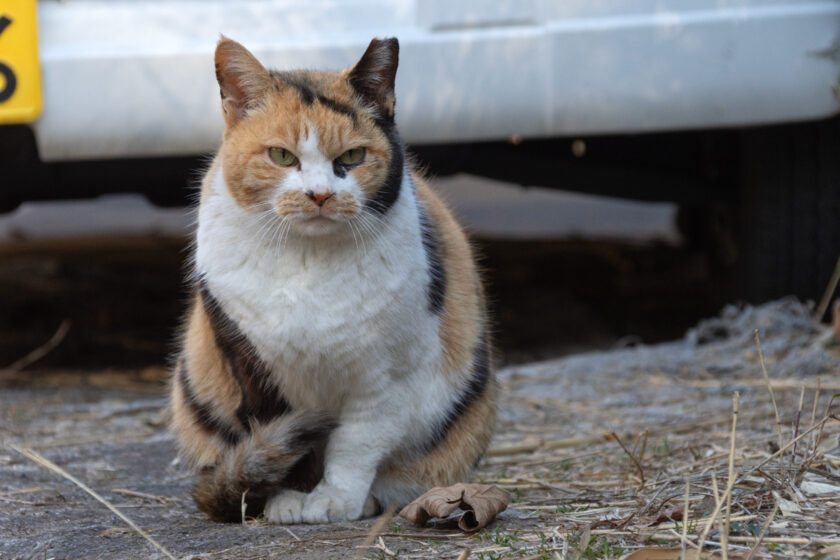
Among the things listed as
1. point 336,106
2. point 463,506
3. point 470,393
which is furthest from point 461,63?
point 463,506

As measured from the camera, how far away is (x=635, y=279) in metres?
5.30

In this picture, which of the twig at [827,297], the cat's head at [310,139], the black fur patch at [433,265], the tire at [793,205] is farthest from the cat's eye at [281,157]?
the tire at [793,205]

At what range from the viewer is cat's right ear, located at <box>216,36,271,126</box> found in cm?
191

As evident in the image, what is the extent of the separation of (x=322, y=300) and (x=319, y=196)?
20cm

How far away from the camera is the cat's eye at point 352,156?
1901 mm

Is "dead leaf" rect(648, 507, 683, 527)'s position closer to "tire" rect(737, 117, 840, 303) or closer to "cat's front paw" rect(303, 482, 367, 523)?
"cat's front paw" rect(303, 482, 367, 523)

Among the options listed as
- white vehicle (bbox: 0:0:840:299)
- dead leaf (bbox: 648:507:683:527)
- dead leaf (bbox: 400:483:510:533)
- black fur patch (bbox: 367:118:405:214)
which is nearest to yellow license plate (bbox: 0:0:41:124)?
white vehicle (bbox: 0:0:840:299)

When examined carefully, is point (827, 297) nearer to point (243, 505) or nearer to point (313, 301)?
point (313, 301)

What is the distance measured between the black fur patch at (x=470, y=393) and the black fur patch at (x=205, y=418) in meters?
0.41

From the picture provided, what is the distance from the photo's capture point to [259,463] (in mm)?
1831

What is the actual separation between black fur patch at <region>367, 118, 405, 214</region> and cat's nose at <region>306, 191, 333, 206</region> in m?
0.13

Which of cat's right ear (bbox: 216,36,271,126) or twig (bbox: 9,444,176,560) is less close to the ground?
cat's right ear (bbox: 216,36,271,126)

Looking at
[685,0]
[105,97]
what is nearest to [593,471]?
[685,0]

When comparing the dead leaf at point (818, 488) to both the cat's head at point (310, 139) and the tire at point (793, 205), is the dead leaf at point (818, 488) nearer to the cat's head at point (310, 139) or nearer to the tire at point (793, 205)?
the cat's head at point (310, 139)
